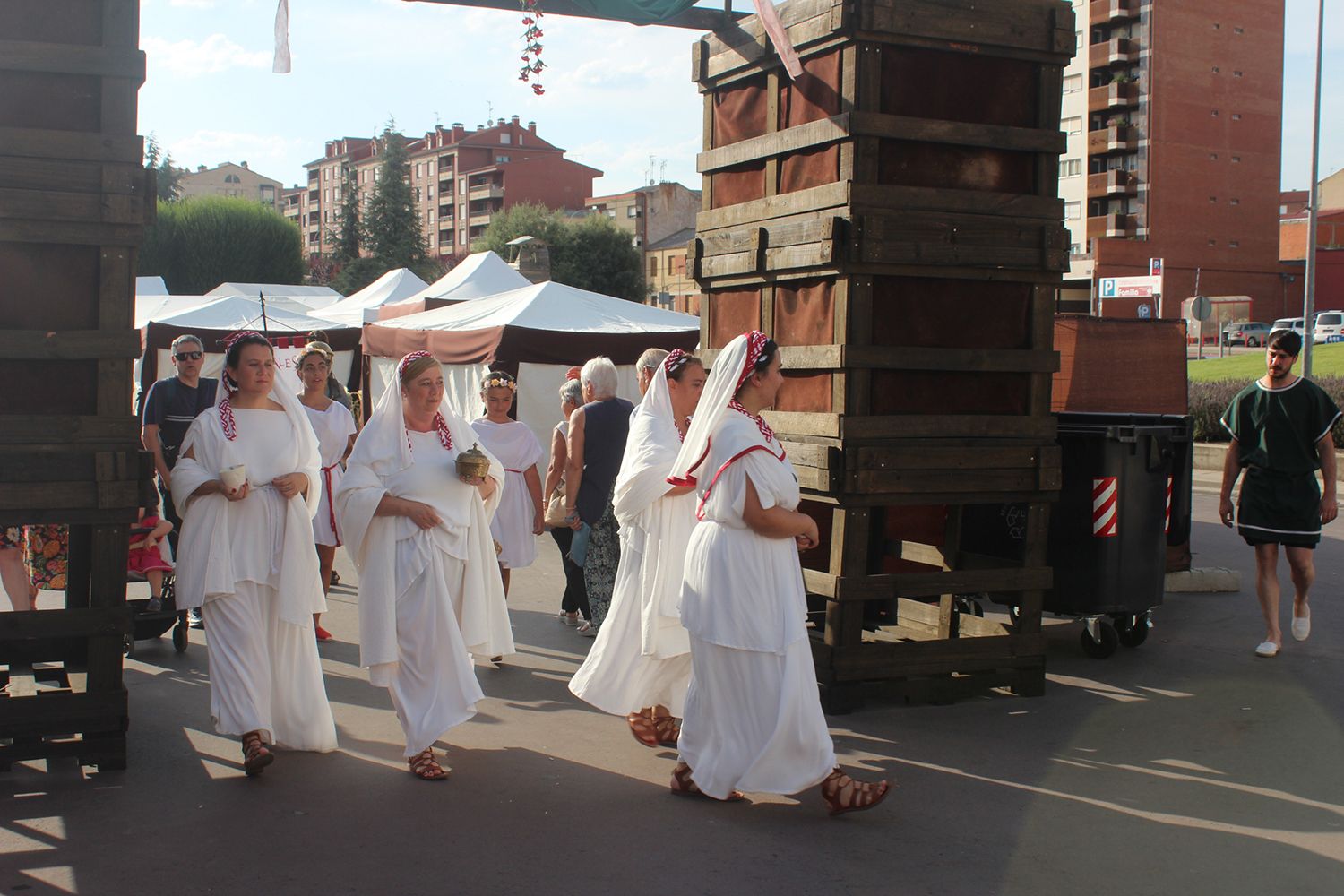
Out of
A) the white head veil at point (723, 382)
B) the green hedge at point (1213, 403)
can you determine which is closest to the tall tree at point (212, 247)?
the green hedge at point (1213, 403)

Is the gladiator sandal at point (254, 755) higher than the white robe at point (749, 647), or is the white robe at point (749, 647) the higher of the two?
the white robe at point (749, 647)

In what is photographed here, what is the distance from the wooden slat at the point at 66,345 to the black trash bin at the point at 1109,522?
5.44 m

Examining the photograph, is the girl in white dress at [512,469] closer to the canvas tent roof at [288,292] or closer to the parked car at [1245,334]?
the canvas tent roof at [288,292]

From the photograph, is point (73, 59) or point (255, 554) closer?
point (73, 59)

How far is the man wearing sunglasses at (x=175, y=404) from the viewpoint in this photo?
871 cm

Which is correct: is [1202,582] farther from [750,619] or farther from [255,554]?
[255,554]

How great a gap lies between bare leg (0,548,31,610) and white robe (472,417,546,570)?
3044mm

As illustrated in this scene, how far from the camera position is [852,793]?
5.06m

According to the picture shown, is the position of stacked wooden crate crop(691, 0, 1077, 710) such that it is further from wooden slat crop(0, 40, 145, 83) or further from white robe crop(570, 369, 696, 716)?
wooden slat crop(0, 40, 145, 83)

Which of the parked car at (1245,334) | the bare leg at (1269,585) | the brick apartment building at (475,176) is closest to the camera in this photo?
the bare leg at (1269,585)

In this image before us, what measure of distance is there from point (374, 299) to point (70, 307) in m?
19.7

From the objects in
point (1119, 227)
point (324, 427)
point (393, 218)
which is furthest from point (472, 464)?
point (393, 218)

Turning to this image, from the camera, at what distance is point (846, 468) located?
677cm

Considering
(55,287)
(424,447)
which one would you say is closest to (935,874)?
(424,447)
